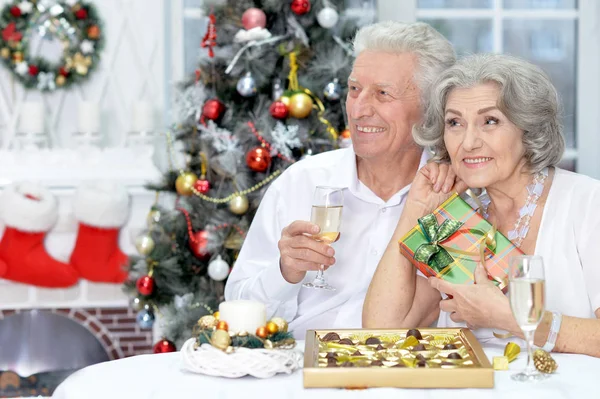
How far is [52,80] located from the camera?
369cm

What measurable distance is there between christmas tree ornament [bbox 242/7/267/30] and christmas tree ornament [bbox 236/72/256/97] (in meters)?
0.17

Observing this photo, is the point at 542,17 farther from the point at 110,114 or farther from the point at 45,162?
the point at 45,162

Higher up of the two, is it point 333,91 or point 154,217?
point 333,91

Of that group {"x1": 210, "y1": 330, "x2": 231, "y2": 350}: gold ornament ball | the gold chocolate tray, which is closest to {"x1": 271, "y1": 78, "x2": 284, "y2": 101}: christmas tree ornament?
the gold chocolate tray

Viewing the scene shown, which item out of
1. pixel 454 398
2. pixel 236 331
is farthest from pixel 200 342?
pixel 454 398

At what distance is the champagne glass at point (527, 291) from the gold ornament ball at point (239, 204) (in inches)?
68.4

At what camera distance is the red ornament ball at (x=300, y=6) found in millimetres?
3043

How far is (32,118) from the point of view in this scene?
142 inches

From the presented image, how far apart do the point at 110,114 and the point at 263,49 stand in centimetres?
101

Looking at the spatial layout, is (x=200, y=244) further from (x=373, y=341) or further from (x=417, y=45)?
(x=373, y=341)

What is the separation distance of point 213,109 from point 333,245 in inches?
Answer: 38.1

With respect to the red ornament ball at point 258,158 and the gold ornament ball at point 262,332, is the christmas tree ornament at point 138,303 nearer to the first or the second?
the red ornament ball at point 258,158

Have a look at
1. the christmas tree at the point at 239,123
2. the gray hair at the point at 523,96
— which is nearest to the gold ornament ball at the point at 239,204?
the christmas tree at the point at 239,123

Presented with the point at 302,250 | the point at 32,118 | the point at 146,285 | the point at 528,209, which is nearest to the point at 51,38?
the point at 32,118
